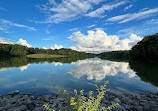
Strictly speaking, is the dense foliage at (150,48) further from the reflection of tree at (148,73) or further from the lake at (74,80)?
the lake at (74,80)

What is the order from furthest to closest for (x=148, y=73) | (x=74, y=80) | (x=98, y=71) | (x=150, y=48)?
1. (x=150, y=48)
2. (x=98, y=71)
3. (x=148, y=73)
4. (x=74, y=80)

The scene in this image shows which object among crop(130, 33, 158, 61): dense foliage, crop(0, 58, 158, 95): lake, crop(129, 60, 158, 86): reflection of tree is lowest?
crop(0, 58, 158, 95): lake

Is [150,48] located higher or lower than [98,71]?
higher

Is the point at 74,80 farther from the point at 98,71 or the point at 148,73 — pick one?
the point at 148,73

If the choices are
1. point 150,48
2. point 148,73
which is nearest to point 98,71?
point 148,73

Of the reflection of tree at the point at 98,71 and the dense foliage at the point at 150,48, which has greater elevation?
the dense foliage at the point at 150,48

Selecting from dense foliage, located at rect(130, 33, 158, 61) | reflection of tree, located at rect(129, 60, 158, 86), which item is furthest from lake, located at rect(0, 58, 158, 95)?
dense foliage, located at rect(130, 33, 158, 61)

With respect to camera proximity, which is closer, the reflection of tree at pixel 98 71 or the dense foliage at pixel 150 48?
the reflection of tree at pixel 98 71

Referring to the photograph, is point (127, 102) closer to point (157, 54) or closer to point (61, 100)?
point (61, 100)

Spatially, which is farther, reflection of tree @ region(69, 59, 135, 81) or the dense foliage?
the dense foliage

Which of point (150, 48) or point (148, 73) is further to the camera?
point (150, 48)

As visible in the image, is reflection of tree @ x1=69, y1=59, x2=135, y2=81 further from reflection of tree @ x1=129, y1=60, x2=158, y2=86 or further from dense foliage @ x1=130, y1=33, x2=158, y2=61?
dense foliage @ x1=130, y1=33, x2=158, y2=61

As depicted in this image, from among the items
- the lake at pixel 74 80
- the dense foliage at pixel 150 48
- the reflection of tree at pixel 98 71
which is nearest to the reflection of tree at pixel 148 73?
the lake at pixel 74 80

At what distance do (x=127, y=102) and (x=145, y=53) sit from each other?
258 feet
